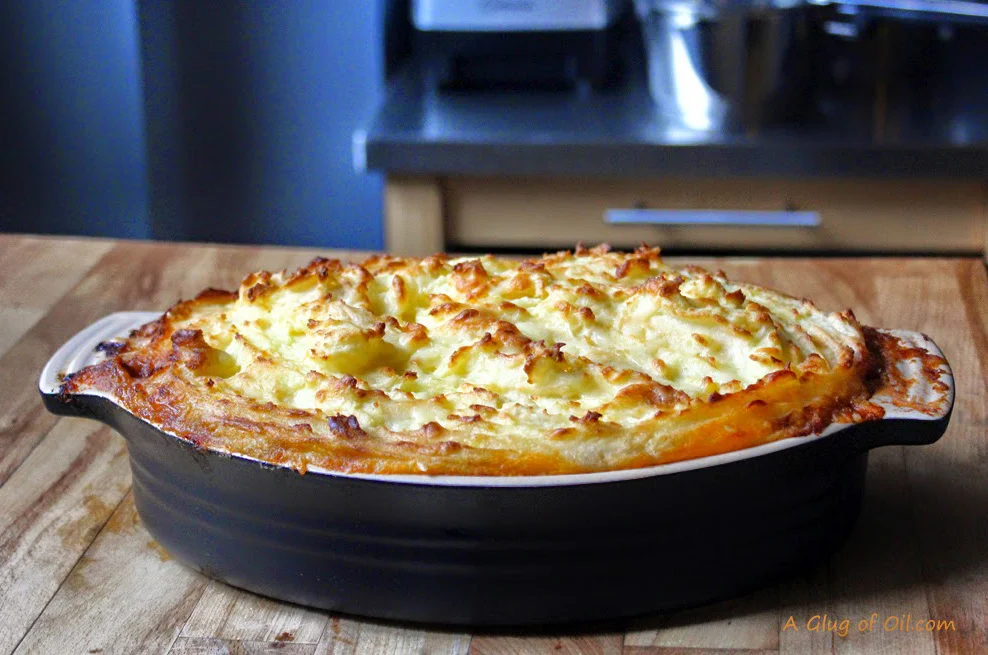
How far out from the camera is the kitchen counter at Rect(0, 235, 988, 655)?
1.08m

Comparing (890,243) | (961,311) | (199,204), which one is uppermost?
(961,311)

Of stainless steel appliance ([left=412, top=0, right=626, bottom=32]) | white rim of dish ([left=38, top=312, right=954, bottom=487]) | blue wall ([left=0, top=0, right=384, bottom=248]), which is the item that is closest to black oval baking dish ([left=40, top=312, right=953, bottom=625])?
white rim of dish ([left=38, top=312, right=954, bottom=487])

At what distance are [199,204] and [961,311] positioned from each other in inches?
86.5

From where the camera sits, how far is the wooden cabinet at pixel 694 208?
7.98 ft

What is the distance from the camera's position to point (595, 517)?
1.02m

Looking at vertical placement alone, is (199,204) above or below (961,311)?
below

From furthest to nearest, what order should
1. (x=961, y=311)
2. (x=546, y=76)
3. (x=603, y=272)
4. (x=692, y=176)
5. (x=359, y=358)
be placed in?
(x=546, y=76)
(x=692, y=176)
(x=961, y=311)
(x=603, y=272)
(x=359, y=358)

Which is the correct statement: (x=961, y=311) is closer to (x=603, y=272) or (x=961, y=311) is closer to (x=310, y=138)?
(x=603, y=272)

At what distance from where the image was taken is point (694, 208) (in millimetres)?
2459

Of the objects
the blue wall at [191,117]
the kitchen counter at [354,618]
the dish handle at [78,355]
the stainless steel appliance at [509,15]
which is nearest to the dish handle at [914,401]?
the kitchen counter at [354,618]

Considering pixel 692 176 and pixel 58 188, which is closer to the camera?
pixel 692 176

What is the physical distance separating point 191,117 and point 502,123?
1166mm

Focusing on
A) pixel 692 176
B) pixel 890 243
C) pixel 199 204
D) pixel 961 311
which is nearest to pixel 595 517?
pixel 961 311

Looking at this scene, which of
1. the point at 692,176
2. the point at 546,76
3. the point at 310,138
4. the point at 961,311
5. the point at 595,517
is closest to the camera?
the point at 595,517
